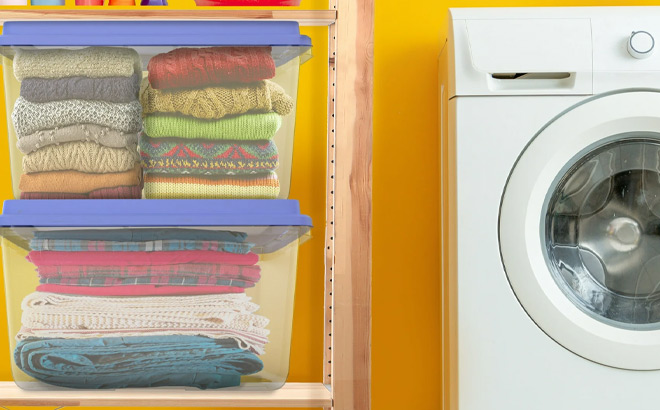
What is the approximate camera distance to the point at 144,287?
3.78ft

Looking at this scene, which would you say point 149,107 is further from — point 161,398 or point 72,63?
point 161,398

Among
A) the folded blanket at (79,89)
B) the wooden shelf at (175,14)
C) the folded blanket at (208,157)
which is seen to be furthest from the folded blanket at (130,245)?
the wooden shelf at (175,14)

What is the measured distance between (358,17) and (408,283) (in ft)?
2.20

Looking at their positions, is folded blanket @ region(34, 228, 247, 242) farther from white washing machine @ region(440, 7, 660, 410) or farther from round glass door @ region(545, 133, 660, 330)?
round glass door @ region(545, 133, 660, 330)

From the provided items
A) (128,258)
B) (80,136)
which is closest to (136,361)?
(128,258)

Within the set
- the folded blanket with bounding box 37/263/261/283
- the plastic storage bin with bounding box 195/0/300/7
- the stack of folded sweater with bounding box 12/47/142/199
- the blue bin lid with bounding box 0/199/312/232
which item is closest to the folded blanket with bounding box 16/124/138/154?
the stack of folded sweater with bounding box 12/47/142/199

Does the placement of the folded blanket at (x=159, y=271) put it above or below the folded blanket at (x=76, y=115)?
below

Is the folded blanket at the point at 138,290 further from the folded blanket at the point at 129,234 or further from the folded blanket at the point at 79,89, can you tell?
the folded blanket at the point at 79,89

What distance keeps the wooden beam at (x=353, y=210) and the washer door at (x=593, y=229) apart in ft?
0.84

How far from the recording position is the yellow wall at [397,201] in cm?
154

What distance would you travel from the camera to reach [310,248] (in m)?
1.55

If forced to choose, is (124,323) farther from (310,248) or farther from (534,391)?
(534,391)

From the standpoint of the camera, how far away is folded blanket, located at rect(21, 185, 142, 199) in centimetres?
116

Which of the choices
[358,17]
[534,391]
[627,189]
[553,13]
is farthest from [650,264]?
[358,17]
